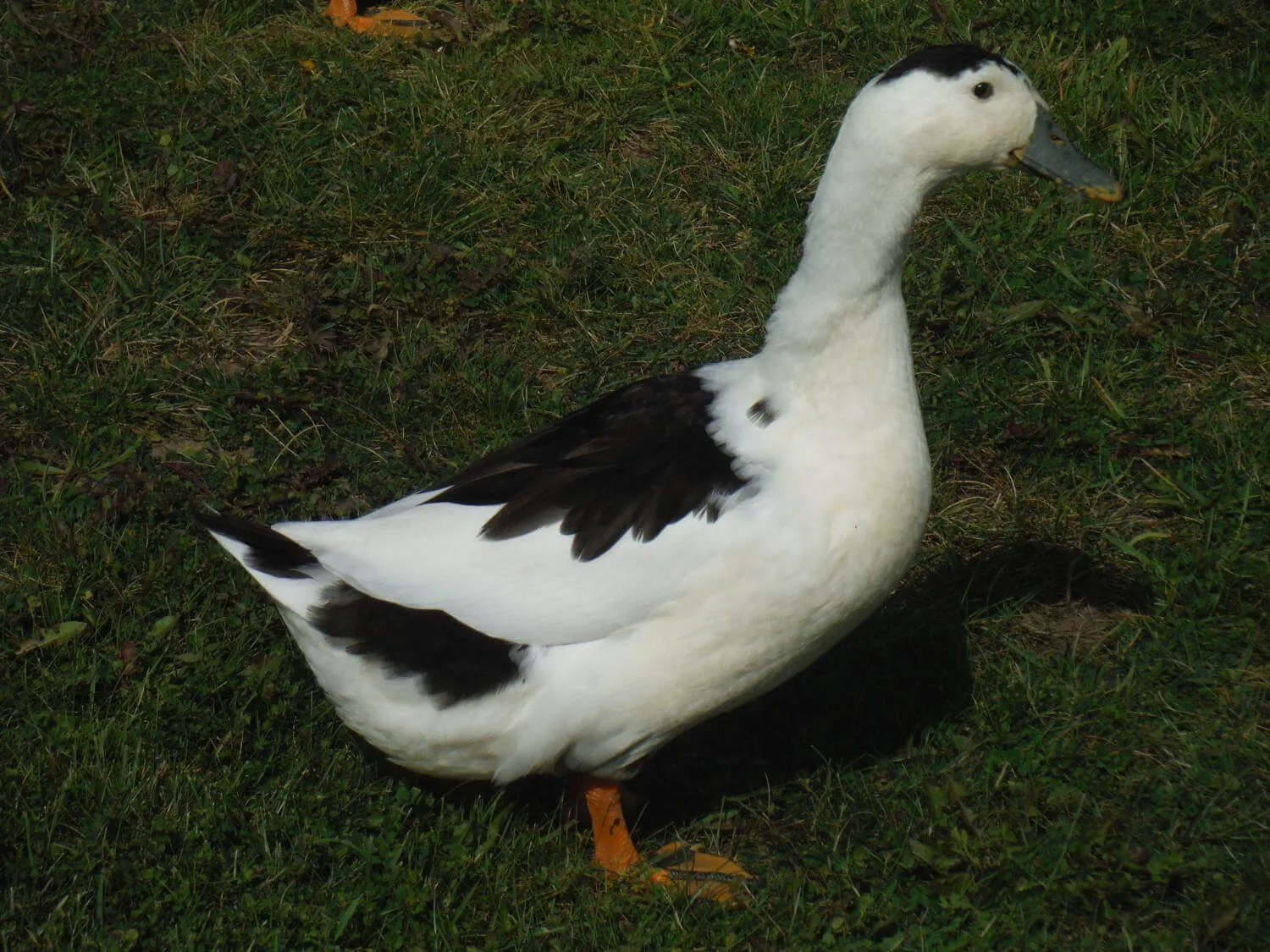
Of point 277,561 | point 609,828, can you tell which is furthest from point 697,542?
point 277,561

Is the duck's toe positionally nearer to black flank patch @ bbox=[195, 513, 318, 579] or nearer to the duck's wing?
the duck's wing

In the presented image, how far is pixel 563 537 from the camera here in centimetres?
308

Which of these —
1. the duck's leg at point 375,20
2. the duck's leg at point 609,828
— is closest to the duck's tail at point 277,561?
the duck's leg at point 609,828

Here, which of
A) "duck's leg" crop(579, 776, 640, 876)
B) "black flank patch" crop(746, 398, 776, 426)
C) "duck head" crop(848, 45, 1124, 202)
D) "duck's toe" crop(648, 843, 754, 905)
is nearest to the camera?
"duck head" crop(848, 45, 1124, 202)

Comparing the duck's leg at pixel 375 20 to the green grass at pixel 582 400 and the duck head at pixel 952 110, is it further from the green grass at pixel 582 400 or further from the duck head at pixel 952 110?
the duck head at pixel 952 110

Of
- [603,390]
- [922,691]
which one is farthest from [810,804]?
[603,390]

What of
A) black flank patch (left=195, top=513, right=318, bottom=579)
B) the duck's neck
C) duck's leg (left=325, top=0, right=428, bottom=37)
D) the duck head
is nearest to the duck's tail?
black flank patch (left=195, top=513, right=318, bottom=579)

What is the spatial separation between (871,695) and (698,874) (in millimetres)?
707

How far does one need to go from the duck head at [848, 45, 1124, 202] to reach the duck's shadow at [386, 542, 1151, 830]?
127 cm

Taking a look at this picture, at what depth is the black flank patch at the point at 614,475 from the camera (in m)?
3.06

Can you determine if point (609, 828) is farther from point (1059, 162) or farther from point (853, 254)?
point (1059, 162)

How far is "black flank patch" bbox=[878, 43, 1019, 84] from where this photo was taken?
9.46ft

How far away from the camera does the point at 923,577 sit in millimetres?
3977

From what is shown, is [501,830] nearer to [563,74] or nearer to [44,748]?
[44,748]
